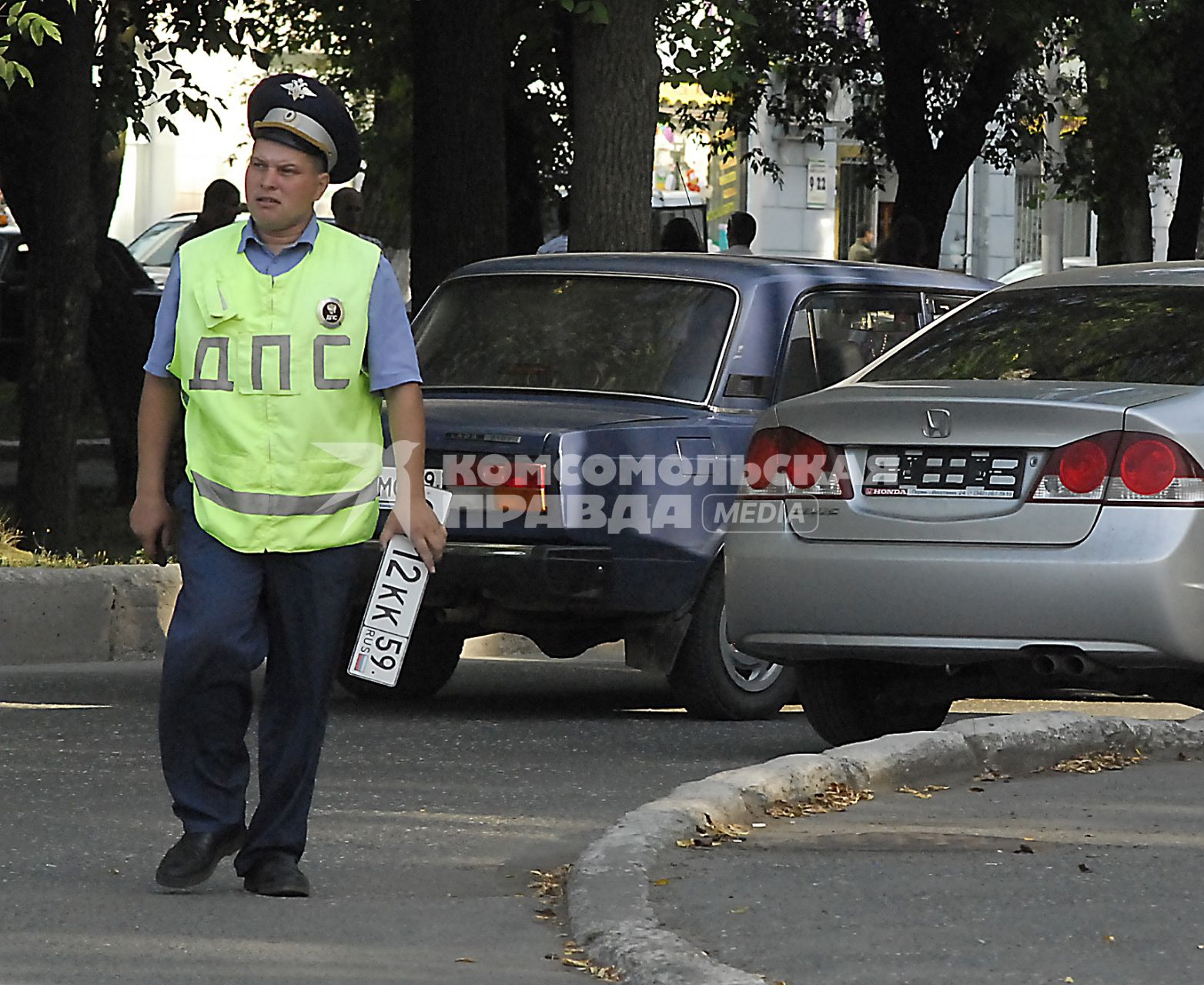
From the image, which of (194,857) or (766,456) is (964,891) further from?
(766,456)

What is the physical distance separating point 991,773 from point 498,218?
7.42 m

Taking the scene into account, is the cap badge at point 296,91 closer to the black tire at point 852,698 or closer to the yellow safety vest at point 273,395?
the yellow safety vest at point 273,395

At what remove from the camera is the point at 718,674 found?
30.8 feet

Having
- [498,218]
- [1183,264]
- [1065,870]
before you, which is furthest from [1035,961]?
[498,218]

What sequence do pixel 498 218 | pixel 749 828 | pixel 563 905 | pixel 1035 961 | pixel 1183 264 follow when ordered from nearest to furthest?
pixel 1035 961 → pixel 563 905 → pixel 749 828 → pixel 1183 264 → pixel 498 218

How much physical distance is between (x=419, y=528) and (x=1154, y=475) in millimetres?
2530

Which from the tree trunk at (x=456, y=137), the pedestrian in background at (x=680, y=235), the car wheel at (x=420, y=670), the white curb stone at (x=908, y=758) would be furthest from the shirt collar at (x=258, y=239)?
the pedestrian in background at (x=680, y=235)

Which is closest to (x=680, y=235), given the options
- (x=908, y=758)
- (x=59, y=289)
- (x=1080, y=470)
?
(x=59, y=289)

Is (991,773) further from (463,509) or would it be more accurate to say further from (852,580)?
(463,509)

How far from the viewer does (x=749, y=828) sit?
6.73m

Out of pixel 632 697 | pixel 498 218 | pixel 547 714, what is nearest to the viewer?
pixel 547 714

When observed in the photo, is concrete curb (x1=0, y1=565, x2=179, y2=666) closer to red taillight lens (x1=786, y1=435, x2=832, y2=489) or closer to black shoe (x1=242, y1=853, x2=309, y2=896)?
red taillight lens (x1=786, y1=435, x2=832, y2=489)

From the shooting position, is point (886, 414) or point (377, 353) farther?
point (886, 414)

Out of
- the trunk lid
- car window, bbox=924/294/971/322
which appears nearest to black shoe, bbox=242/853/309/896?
the trunk lid
